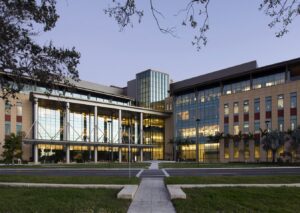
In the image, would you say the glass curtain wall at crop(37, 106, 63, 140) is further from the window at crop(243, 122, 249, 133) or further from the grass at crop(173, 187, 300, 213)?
the grass at crop(173, 187, 300, 213)

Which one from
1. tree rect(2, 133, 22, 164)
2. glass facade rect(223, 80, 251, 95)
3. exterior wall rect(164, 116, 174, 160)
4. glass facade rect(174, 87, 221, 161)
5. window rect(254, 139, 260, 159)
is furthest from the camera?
exterior wall rect(164, 116, 174, 160)

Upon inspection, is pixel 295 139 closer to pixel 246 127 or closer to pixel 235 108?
pixel 246 127

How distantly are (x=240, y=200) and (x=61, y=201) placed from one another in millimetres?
7209

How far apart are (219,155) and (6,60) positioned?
7863cm

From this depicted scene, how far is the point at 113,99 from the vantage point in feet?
354

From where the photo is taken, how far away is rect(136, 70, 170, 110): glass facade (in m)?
115

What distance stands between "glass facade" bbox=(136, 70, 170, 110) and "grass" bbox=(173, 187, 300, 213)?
98.2m

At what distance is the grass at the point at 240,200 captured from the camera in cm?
1305

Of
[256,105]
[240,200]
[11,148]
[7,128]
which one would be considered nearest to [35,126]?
[7,128]

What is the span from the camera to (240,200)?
14.5m

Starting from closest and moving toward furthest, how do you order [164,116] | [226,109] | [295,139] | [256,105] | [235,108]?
[295,139] → [256,105] → [235,108] → [226,109] → [164,116]

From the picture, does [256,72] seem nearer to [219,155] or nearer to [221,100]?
[221,100]

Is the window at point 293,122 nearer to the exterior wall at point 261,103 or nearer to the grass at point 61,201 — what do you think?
the exterior wall at point 261,103

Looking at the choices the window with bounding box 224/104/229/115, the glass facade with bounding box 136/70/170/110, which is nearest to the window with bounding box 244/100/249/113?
the window with bounding box 224/104/229/115
